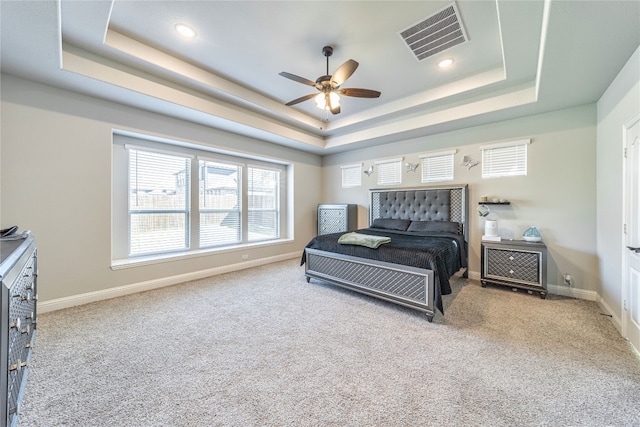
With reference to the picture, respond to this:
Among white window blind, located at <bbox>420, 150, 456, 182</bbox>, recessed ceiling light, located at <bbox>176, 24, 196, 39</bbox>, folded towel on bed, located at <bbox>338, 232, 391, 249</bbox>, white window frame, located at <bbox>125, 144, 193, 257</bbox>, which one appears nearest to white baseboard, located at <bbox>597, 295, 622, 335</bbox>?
folded towel on bed, located at <bbox>338, 232, 391, 249</bbox>

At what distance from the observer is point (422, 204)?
4699mm

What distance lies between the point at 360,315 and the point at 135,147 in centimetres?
411

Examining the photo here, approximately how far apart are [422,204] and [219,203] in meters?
3.98

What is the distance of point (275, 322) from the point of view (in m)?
2.70

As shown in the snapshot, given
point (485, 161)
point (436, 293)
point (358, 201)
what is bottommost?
point (436, 293)

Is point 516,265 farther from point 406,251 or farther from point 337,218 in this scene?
point 337,218

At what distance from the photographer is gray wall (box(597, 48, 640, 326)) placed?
233 centimetres

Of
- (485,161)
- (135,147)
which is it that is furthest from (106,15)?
(485,161)

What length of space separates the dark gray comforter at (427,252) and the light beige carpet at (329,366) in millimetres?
461

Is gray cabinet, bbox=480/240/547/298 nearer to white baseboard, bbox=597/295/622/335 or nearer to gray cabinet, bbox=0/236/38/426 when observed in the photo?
white baseboard, bbox=597/295/622/335

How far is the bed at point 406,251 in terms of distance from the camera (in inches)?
109

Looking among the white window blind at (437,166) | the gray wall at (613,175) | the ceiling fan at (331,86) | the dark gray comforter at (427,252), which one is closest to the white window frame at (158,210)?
the dark gray comforter at (427,252)

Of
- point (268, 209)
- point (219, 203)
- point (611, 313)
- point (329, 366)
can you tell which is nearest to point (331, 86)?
point (329, 366)

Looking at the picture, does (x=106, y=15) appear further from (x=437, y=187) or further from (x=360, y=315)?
(x=437, y=187)
